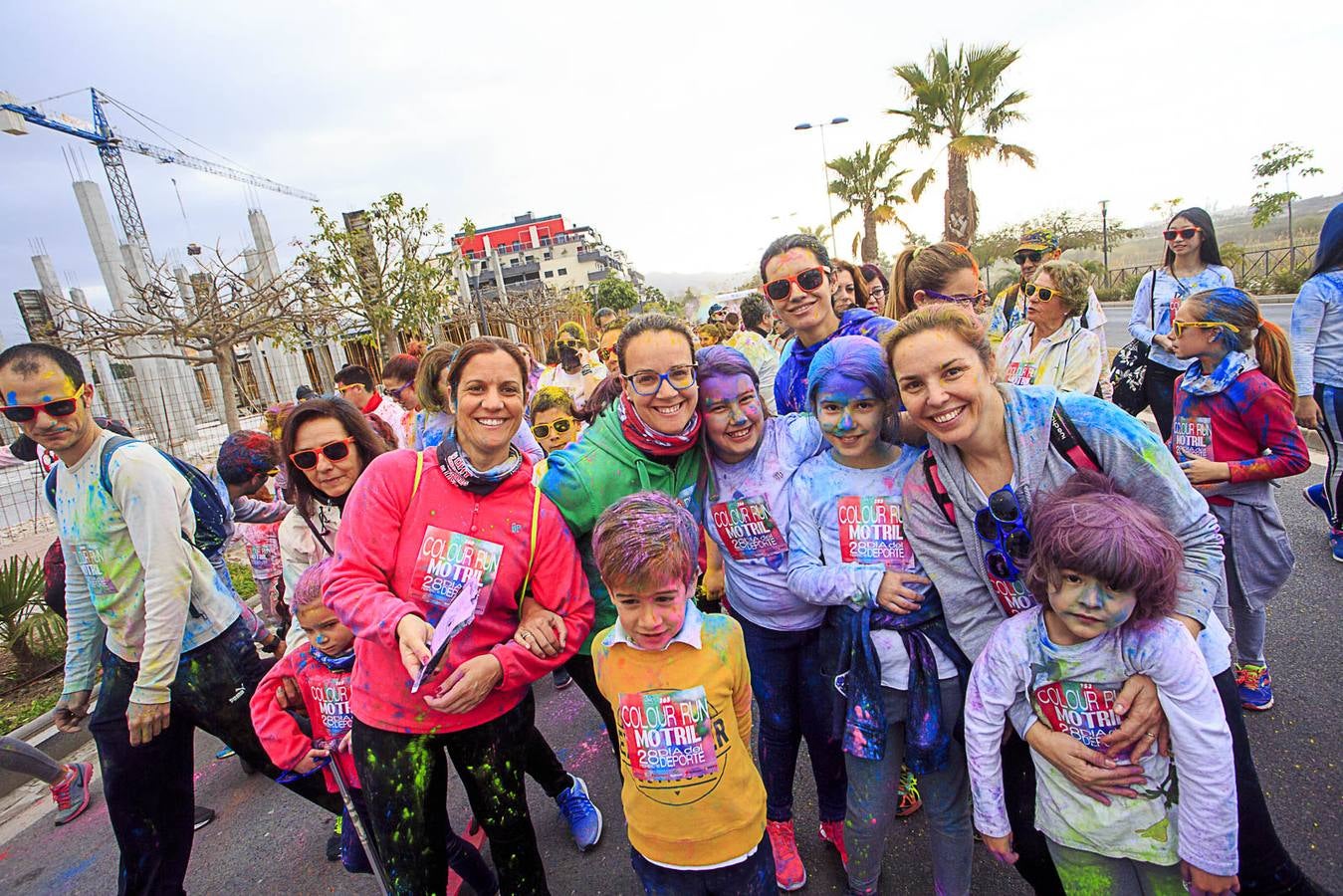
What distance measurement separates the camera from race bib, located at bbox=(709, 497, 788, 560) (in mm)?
2135

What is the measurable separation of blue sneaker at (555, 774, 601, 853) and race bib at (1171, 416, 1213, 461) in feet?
10.4

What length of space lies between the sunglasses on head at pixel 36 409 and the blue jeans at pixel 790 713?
2.72 meters

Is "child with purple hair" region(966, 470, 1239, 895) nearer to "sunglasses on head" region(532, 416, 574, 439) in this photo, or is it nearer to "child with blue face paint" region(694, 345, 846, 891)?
"child with blue face paint" region(694, 345, 846, 891)

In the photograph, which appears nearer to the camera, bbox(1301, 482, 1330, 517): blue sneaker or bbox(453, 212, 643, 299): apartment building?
bbox(1301, 482, 1330, 517): blue sneaker

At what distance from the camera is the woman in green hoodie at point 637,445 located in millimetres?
2027

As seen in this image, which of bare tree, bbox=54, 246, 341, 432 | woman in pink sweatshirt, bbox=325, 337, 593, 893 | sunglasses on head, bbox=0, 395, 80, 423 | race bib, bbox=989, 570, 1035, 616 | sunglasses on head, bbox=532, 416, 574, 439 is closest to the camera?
race bib, bbox=989, 570, 1035, 616

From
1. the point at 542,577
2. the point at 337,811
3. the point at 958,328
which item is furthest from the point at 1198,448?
the point at 337,811

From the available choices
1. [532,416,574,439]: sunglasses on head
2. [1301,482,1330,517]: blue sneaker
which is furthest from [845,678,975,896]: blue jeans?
[1301,482,1330,517]: blue sneaker

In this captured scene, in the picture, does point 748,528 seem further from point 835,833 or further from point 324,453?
point 324,453

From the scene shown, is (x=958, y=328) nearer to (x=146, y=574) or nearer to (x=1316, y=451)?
(x=146, y=574)

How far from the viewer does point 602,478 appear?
2113 millimetres

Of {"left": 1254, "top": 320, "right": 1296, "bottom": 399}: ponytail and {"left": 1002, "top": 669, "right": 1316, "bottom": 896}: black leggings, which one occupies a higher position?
{"left": 1254, "top": 320, "right": 1296, "bottom": 399}: ponytail

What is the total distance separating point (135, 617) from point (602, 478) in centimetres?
201

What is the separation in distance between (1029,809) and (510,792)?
5.22ft
